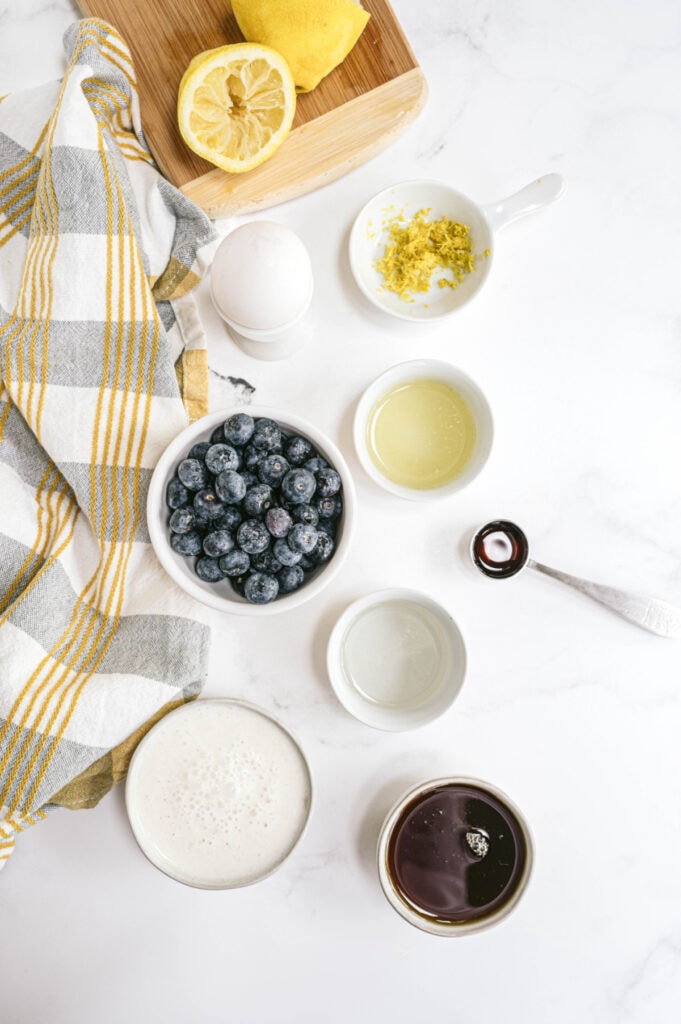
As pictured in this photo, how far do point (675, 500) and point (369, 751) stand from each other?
0.60m

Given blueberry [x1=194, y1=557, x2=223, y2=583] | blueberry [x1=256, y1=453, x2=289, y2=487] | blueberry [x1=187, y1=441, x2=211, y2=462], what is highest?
blueberry [x1=256, y1=453, x2=289, y2=487]

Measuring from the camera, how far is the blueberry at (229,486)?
0.86m

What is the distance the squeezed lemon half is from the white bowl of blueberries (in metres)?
0.47

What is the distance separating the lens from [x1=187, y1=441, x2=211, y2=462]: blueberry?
902mm

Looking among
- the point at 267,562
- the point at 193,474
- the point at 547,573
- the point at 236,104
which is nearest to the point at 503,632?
the point at 547,573

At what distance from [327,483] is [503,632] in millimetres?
392

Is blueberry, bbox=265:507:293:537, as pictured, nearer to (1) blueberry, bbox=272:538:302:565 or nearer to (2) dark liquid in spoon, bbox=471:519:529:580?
(1) blueberry, bbox=272:538:302:565

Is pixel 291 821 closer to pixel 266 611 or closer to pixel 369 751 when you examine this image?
pixel 369 751

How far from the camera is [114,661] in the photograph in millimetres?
986

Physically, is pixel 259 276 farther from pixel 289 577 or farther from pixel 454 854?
pixel 454 854

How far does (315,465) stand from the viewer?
2.94 feet

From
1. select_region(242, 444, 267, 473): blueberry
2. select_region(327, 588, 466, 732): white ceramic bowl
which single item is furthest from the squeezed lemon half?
select_region(327, 588, 466, 732): white ceramic bowl

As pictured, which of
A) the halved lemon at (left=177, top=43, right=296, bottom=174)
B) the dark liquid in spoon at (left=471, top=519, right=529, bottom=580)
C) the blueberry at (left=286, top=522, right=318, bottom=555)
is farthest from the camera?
the dark liquid in spoon at (left=471, top=519, right=529, bottom=580)

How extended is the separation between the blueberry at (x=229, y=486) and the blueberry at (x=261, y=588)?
0.10m
